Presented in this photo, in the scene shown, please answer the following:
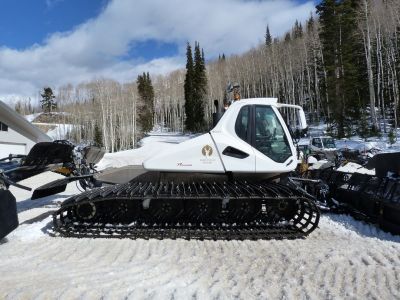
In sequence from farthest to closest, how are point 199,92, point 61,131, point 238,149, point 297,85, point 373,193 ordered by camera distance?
point 61,131
point 199,92
point 297,85
point 373,193
point 238,149

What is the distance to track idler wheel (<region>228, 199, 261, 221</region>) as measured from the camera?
5996 millimetres

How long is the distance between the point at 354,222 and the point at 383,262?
2419mm

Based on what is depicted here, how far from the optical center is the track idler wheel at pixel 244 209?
19.7ft

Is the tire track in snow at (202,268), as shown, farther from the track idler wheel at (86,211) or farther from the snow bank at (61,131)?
the snow bank at (61,131)

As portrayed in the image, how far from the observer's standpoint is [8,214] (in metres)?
5.44

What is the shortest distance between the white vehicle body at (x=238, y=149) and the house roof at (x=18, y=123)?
20957 mm

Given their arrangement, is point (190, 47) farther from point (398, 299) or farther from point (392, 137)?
point (398, 299)

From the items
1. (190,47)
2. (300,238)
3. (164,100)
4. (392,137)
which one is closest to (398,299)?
(300,238)

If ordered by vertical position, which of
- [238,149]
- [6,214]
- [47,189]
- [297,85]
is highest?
[297,85]

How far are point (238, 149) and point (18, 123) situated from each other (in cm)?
2324

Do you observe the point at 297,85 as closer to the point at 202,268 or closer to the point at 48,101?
the point at 202,268

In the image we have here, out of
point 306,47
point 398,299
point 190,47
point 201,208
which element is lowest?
point 398,299

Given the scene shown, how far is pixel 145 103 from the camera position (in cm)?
6650

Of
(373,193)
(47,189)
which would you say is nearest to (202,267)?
(47,189)
